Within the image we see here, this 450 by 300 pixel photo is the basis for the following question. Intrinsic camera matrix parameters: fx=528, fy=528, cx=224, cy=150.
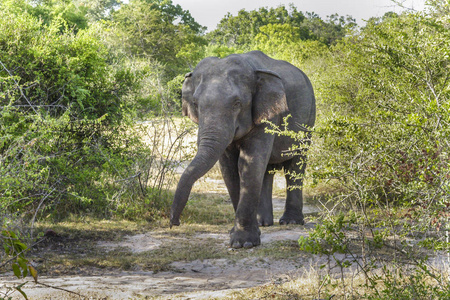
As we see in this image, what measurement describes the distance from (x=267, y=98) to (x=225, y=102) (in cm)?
84

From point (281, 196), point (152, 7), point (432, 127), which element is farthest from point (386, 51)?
point (152, 7)

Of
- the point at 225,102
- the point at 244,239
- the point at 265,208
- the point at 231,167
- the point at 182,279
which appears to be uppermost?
the point at 225,102


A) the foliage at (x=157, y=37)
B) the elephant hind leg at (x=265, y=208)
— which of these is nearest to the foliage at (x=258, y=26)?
the foliage at (x=157, y=37)

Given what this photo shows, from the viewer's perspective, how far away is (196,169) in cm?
692

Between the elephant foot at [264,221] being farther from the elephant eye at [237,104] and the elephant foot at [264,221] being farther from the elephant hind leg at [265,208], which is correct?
the elephant eye at [237,104]

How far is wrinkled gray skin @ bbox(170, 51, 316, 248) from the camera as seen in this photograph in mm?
7289

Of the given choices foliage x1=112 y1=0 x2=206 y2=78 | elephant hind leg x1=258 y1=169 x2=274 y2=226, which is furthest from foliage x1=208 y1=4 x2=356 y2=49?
elephant hind leg x1=258 y1=169 x2=274 y2=226

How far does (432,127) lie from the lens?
4.76m

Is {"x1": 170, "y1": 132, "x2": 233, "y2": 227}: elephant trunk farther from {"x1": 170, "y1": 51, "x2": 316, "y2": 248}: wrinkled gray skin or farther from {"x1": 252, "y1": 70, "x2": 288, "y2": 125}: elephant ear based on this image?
{"x1": 252, "y1": 70, "x2": 288, "y2": 125}: elephant ear

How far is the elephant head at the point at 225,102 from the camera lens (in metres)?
7.24

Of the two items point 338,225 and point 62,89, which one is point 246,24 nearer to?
point 62,89

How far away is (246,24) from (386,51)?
49.6m

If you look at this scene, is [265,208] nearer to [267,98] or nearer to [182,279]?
[267,98]

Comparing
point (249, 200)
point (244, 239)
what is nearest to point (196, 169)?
point (249, 200)
